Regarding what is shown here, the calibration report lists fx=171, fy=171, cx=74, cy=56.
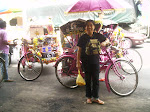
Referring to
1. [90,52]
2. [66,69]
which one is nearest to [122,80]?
[90,52]

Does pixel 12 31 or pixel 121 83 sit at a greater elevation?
pixel 12 31

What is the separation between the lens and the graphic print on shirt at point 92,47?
3.72 metres

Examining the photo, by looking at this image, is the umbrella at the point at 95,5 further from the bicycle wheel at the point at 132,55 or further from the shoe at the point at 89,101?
the shoe at the point at 89,101

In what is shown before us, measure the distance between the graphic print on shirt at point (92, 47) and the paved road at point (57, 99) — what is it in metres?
1.22

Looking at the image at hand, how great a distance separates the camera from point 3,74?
5504 millimetres

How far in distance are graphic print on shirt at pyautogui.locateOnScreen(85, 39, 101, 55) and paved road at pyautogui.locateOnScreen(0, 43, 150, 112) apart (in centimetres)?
122

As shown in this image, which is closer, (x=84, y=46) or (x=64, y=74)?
(x=84, y=46)

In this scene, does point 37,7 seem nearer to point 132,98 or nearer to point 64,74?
point 64,74

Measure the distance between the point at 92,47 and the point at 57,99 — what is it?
1.63 metres

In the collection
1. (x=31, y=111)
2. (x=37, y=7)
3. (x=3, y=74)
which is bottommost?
(x=31, y=111)

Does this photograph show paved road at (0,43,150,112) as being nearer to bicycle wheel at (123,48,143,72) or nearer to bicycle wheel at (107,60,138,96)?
bicycle wheel at (107,60,138,96)

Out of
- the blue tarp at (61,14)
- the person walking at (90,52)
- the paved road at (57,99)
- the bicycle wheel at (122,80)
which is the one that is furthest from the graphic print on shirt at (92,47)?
the blue tarp at (61,14)

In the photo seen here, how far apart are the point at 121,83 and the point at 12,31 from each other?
10.3 meters

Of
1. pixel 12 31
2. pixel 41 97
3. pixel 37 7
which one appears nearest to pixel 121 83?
pixel 41 97
